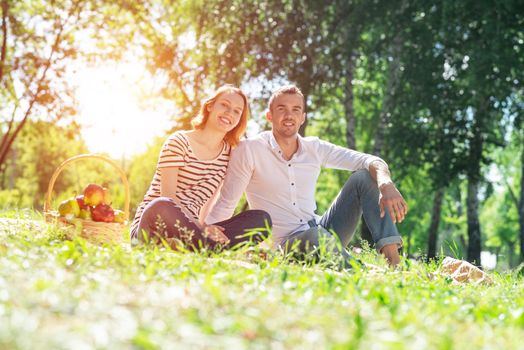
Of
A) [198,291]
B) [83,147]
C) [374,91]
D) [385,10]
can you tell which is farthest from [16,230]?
[83,147]

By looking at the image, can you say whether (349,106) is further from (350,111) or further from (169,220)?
(169,220)

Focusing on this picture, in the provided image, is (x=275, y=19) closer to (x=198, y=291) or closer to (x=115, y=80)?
(x=115, y=80)

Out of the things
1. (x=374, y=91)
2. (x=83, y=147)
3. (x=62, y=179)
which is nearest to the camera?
(x=374, y=91)

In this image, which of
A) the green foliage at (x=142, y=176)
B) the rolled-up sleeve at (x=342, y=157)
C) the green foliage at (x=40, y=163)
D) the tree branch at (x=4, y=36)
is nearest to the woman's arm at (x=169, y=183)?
the rolled-up sleeve at (x=342, y=157)

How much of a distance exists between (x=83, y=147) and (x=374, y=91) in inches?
809

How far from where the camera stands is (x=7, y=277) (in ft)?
10.7

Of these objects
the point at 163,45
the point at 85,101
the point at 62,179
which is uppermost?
the point at 163,45

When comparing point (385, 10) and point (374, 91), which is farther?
point (374, 91)

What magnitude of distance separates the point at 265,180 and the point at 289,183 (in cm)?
24

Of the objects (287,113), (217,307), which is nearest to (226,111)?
(287,113)

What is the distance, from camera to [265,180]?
6273mm

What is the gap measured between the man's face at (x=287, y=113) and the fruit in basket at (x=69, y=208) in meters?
2.12

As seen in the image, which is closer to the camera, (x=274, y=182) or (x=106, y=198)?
(x=274, y=182)

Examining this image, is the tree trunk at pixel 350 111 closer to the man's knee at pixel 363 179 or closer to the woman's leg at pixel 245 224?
the man's knee at pixel 363 179
